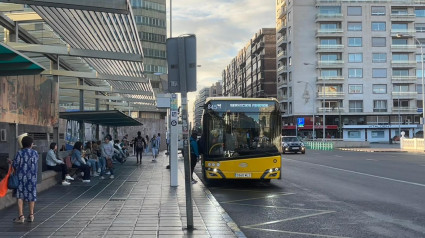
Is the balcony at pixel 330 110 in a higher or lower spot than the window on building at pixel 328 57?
lower

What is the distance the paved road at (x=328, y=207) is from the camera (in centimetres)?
750

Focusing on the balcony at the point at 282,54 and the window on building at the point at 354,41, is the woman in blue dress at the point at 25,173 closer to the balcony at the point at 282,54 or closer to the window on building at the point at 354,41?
the balcony at the point at 282,54

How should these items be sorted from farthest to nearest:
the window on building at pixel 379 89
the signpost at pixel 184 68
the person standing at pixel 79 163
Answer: the window on building at pixel 379 89 → the person standing at pixel 79 163 → the signpost at pixel 184 68

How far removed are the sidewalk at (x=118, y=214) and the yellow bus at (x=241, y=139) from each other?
1571 mm

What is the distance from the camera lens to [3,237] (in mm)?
6145

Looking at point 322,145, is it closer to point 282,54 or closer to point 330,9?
point 282,54

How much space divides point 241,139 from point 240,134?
0.55 ft

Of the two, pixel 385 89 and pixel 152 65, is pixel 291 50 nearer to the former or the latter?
pixel 385 89

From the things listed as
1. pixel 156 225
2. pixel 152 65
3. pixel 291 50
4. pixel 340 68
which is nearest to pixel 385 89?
pixel 340 68

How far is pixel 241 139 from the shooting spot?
1381 cm

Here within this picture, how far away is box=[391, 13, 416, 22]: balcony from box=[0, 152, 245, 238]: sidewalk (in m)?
75.9

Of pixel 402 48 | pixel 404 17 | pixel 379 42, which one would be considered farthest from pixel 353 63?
pixel 404 17

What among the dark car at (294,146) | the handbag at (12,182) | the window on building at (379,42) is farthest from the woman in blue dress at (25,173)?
the window on building at (379,42)

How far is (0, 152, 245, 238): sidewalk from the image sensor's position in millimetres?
6691
